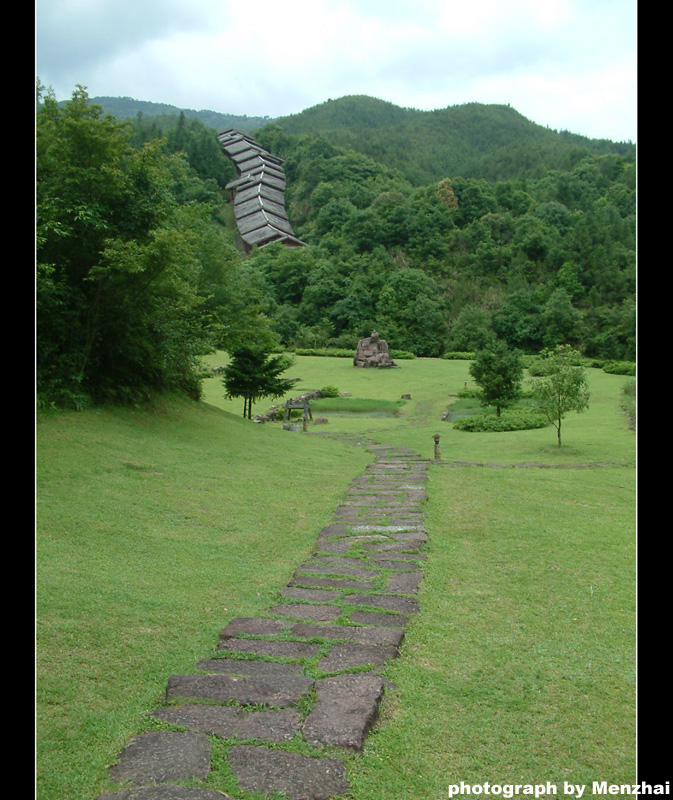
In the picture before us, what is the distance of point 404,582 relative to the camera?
5.95 metres

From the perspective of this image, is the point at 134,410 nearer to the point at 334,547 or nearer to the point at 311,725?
the point at 334,547

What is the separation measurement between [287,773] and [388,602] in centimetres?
254

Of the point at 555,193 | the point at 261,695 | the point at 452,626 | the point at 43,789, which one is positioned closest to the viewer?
the point at 43,789

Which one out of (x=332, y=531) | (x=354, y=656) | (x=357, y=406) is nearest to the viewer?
(x=354, y=656)

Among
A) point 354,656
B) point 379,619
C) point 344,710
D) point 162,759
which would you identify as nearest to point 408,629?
point 379,619

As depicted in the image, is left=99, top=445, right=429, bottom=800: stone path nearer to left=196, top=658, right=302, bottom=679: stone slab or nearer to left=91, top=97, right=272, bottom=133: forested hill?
left=196, top=658, right=302, bottom=679: stone slab

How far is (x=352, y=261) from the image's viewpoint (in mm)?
59719

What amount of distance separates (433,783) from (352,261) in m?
58.5

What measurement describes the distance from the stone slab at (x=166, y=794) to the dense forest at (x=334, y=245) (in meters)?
A: 10.5

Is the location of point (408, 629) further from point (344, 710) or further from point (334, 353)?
point (334, 353)

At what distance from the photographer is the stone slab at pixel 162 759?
9.52ft

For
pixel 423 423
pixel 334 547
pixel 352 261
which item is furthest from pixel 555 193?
pixel 334 547

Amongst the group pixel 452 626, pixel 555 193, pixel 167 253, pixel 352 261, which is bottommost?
pixel 452 626

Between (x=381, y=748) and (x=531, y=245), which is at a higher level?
(x=531, y=245)
